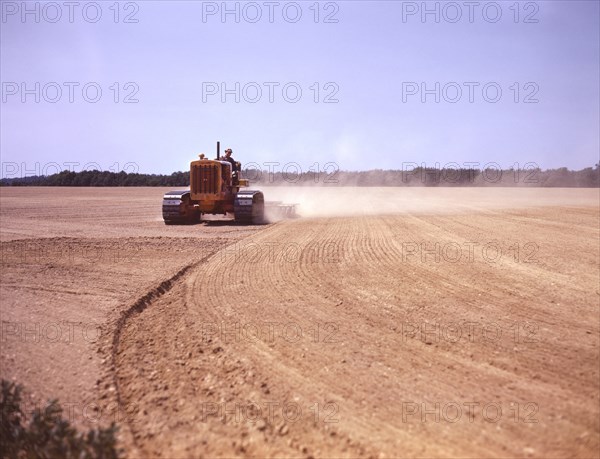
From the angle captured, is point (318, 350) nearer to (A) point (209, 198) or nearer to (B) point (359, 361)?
(B) point (359, 361)

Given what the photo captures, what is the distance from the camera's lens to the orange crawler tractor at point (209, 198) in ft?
62.8

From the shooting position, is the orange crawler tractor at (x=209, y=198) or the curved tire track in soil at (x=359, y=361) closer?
the curved tire track in soil at (x=359, y=361)

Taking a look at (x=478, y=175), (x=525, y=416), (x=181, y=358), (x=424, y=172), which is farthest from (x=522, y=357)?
(x=424, y=172)

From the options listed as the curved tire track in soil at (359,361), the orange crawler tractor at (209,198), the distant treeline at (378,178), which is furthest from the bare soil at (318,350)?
Answer: the distant treeline at (378,178)

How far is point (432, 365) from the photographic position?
4996 mm

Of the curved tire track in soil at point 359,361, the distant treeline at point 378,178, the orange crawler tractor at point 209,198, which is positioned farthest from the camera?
the distant treeline at point 378,178

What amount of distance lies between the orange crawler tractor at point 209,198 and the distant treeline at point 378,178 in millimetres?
22673

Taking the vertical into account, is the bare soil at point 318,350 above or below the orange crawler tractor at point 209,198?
below

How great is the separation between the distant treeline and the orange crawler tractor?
22.7 meters

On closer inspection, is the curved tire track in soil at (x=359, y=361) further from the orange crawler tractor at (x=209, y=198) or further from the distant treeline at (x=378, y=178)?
the distant treeline at (x=378, y=178)

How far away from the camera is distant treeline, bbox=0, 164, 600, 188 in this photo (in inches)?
1898

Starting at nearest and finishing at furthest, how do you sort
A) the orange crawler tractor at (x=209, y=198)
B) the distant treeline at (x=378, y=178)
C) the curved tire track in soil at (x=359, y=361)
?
the curved tire track in soil at (x=359, y=361)
the orange crawler tractor at (x=209, y=198)
the distant treeline at (x=378, y=178)

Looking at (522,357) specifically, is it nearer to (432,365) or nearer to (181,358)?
(432,365)

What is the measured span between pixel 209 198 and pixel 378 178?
49.3 meters
